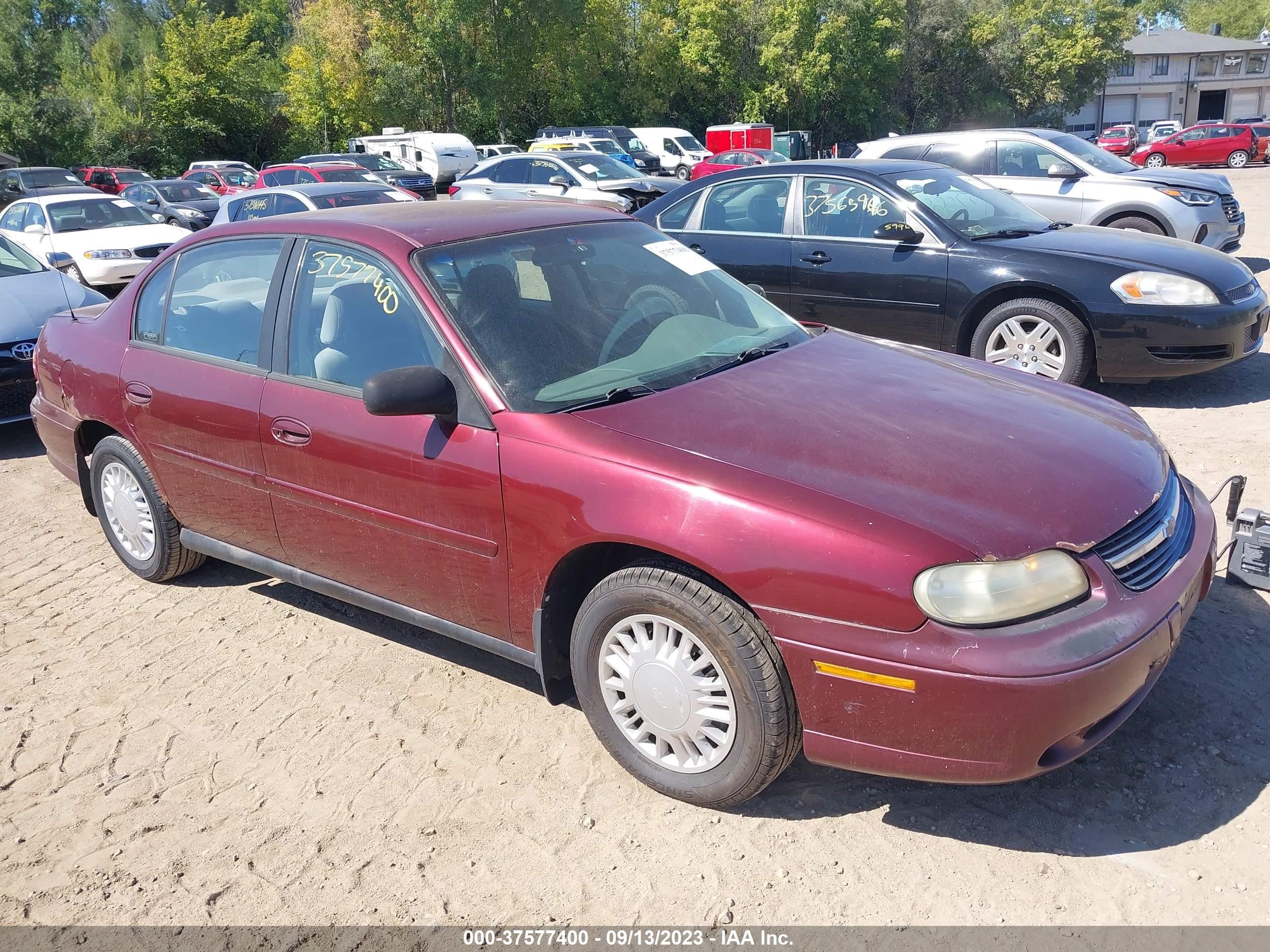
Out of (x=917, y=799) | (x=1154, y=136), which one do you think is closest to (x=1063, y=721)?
(x=917, y=799)

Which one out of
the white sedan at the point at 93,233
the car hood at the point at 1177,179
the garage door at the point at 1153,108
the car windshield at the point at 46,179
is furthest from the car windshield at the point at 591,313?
the garage door at the point at 1153,108

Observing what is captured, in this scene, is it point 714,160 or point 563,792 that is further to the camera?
point 714,160

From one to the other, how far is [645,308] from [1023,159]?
9206 millimetres

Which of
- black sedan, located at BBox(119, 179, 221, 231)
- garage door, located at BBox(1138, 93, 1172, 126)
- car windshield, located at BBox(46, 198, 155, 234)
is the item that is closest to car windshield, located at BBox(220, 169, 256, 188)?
black sedan, located at BBox(119, 179, 221, 231)

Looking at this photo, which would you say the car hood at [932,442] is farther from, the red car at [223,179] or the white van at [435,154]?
the white van at [435,154]

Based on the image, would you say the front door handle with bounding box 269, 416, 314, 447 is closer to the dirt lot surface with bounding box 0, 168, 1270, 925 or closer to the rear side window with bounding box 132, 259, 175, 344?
the dirt lot surface with bounding box 0, 168, 1270, 925

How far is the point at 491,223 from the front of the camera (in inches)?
150

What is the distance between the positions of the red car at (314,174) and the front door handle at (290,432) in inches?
629

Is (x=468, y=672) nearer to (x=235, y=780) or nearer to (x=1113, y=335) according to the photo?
(x=235, y=780)

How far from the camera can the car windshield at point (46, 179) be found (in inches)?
917

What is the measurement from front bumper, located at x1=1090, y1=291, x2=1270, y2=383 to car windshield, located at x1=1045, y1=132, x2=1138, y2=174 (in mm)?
5616

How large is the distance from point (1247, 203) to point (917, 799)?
21615 mm

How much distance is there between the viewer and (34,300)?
7562 millimetres

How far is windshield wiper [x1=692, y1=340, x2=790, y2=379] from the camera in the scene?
3506 millimetres
